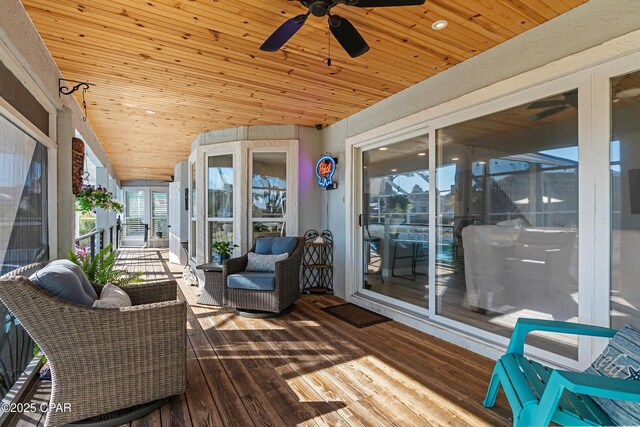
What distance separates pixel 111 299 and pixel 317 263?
3.14 metres

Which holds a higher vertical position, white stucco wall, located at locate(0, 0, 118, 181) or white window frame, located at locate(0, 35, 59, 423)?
white stucco wall, located at locate(0, 0, 118, 181)

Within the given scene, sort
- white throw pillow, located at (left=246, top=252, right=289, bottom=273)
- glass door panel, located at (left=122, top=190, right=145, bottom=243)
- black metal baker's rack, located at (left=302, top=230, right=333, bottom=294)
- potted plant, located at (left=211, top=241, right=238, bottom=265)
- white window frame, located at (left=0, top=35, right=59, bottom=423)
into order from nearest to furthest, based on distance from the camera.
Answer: white window frame, located at (left=0, top=35, right=59, bottom=423) → white throw pillow, located at (left=246, top=252, right=289, bottom=273) → potted plant, located at (left=211, top=241, right=238, bottom=265) → black metal baker's rack, located at (left=302, top=230, right=333, bottom=294) → glass door panel, located at (left=122, top=190, right=145, bottom=243)

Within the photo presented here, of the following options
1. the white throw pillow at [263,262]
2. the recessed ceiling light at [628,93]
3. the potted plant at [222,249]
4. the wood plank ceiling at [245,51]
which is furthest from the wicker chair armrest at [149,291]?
the recessed ceiling light at [628,93]

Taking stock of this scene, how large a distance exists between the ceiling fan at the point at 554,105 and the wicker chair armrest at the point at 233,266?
331 cm

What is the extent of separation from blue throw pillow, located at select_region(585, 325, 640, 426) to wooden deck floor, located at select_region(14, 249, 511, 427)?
59 cm

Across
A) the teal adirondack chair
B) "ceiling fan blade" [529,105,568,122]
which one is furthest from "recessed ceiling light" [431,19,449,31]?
the teal adirondack chair

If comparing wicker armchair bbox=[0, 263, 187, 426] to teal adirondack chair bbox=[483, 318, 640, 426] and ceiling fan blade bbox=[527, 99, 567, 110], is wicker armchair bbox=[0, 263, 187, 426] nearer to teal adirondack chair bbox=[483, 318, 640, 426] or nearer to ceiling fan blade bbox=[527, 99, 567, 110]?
teal adirondack chair bbox=[483, 318, 640, 426]

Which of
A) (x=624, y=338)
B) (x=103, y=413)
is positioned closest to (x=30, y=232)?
(x=103, y=413)

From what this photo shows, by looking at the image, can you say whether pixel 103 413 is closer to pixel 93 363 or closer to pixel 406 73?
pixel 93 363

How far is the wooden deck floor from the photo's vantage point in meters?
1.86

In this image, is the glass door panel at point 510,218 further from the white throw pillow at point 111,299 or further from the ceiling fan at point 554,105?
the white throw pillow at point 111,299

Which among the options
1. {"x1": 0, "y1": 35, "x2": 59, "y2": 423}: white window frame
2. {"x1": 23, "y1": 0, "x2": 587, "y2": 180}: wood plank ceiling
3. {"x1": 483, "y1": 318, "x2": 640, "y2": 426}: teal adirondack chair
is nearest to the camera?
{"x1": 483, "y1": 318, "x2": 640, "y2": 426}: teal adirondack chair

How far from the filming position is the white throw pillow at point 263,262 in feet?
12.8

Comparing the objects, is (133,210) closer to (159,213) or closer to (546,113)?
(159,213)
